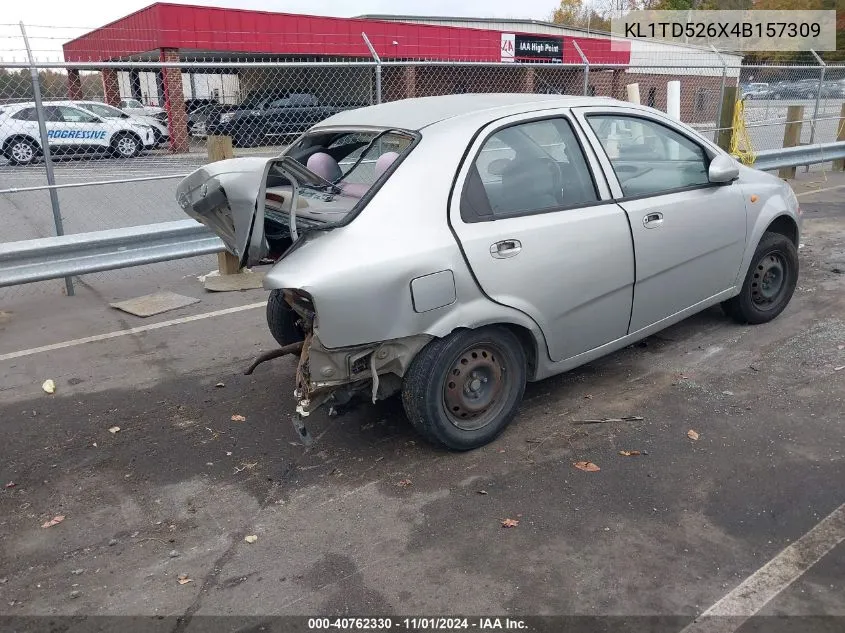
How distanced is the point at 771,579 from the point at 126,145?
7888mm

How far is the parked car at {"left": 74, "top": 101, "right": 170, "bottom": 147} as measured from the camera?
8.31 m

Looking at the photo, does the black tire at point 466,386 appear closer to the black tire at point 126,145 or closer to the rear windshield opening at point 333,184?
the rear windshield opening at point 333,184

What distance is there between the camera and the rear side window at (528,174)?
3674 mm

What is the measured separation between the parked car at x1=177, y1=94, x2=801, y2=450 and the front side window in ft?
0.04

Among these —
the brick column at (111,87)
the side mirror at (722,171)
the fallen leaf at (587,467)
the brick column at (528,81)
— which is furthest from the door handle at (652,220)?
the brick column at (528,81)

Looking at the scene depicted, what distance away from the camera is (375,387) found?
11.5ft

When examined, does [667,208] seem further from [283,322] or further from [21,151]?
[21,151]

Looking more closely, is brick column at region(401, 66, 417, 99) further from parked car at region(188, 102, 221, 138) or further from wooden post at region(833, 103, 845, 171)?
wooden post at region(833, 103, 845, 171)

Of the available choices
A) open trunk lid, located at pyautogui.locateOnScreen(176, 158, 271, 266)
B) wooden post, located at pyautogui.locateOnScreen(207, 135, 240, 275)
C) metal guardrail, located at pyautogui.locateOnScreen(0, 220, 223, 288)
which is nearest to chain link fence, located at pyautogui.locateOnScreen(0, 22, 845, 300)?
wooden post, located at pyautogui.locateOnScreen(207, 135, 240, 275)

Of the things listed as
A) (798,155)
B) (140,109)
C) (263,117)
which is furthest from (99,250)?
(798,155)

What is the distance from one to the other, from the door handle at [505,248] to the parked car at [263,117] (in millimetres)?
6177

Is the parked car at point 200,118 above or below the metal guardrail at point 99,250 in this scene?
above

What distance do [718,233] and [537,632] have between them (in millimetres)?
3057

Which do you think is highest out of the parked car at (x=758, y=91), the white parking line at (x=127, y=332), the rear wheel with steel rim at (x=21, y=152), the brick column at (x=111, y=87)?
the brick column at (x=111, y=87)
